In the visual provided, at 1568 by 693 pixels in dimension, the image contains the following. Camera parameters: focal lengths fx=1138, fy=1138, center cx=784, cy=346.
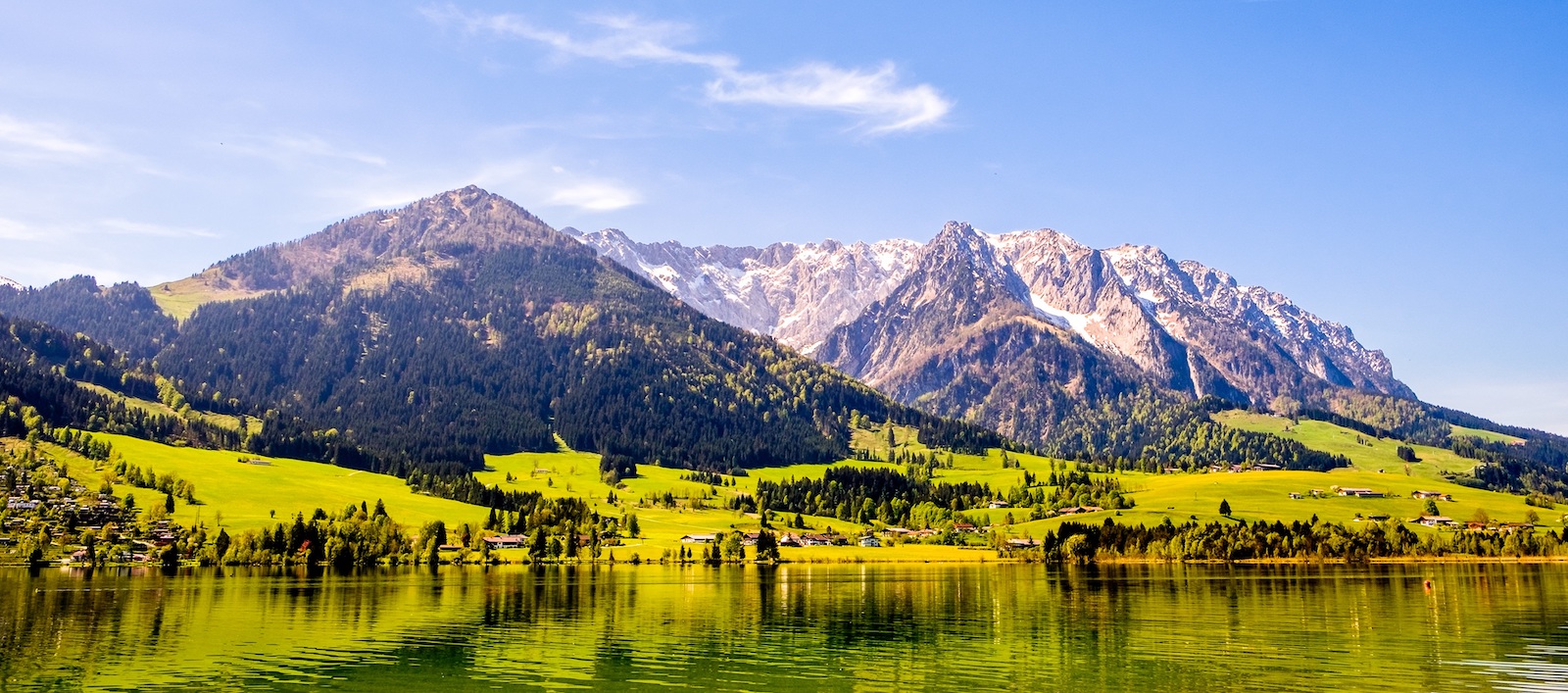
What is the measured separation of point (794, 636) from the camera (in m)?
90.6

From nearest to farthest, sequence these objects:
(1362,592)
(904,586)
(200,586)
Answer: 1. (1362,592)
2. (200,586)
3. (904,586)

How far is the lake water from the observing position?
216 ft

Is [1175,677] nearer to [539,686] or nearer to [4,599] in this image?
[539,686]

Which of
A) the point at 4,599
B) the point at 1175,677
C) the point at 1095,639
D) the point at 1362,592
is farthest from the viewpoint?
the point at 1362,592

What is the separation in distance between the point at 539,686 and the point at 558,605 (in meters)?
56.4

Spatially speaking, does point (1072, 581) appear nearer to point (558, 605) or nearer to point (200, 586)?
point (558, 605)

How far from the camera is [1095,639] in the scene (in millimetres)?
84312

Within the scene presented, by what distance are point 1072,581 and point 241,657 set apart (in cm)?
11643

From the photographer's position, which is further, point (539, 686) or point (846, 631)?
point (846, 631)

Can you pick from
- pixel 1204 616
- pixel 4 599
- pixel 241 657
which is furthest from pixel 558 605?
pixel 1204 616

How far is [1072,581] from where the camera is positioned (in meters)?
162

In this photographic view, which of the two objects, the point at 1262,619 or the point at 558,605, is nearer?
the point at 1262,619

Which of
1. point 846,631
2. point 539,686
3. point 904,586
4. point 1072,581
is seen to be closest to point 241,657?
point 539,686

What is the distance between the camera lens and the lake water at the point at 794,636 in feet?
216
